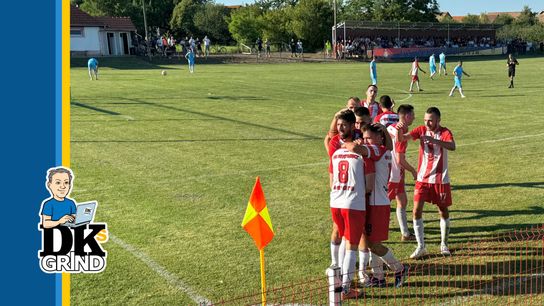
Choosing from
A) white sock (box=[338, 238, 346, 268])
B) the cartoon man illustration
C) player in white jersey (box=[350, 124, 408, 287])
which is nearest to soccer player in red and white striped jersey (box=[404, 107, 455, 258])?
player in white jersey (box=[350, 124, 408, 287])

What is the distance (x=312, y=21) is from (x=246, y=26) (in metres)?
11.0

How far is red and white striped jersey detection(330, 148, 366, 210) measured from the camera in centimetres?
572

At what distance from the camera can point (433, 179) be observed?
7121 mm

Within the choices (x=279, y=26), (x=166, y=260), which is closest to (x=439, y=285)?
(x=166, y=260)

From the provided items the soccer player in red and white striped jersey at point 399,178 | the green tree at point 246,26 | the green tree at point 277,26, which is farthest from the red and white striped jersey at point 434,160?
the green tree at point 246,26

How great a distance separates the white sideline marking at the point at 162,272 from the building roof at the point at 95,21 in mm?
54776

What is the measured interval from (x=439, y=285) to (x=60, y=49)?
5.63 m

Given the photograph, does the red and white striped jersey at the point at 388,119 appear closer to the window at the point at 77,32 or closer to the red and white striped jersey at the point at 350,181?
the red and white striped jersey at the point at 350,181

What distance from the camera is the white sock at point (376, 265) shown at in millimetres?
6314

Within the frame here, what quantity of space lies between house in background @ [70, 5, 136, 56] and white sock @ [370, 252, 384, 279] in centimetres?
5601

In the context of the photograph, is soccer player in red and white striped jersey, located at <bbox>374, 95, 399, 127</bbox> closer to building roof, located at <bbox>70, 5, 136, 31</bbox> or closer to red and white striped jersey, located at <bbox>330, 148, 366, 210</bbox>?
red and white striped jersey, located at <bbox>330, 148, 366, 210</bbox>

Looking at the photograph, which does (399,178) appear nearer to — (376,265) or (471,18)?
(376,265)

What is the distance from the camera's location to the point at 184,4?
281ft

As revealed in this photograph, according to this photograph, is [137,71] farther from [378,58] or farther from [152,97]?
[378,58]
